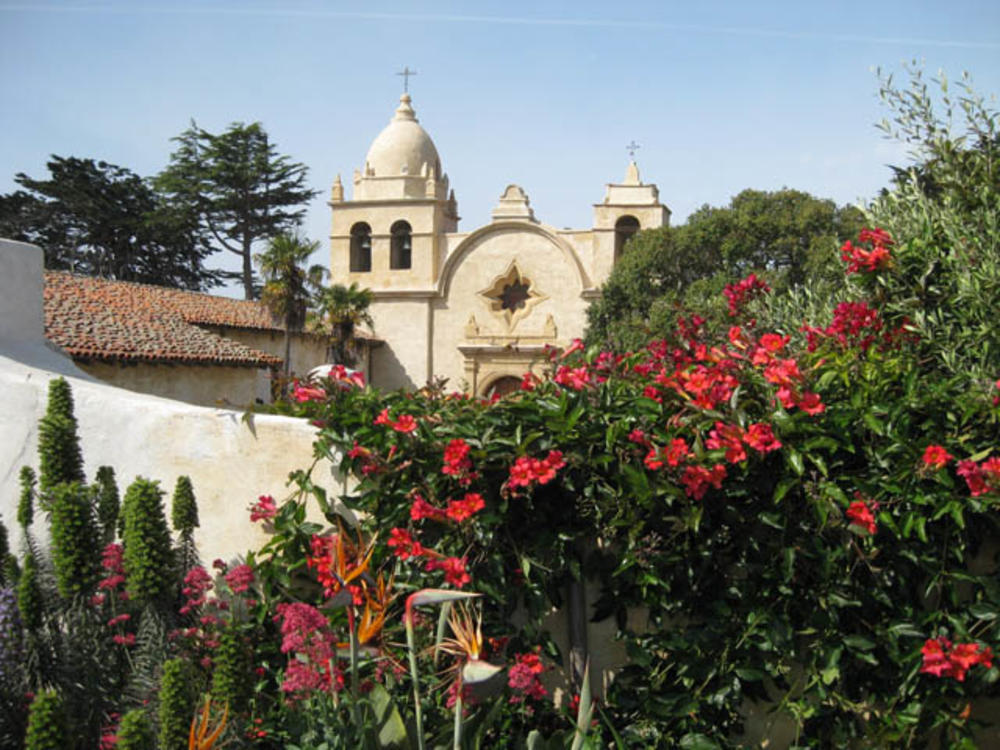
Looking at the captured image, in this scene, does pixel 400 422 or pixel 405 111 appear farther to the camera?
pixel 405 111

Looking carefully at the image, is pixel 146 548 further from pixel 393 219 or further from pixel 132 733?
pixel 393 219

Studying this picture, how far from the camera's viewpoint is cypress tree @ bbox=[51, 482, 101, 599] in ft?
13.0

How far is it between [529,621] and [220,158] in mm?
43773

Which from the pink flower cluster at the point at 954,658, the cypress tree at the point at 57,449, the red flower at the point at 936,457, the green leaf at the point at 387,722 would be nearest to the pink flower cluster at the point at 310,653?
the green leaf at the point at 387,722

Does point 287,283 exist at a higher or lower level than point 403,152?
lower

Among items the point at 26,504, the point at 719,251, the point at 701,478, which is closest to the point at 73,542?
the point at 26,504

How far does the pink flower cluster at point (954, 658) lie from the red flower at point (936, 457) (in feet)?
2.08

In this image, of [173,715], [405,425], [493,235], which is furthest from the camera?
[493,235]

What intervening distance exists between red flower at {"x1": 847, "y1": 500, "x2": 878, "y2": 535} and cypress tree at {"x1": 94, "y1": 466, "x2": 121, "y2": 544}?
3.41 m

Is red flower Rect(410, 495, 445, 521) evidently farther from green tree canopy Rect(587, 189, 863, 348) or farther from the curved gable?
the curved gable

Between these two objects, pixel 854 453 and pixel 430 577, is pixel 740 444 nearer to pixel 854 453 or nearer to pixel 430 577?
pixel 854 453

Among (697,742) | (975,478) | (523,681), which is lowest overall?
(697,742)

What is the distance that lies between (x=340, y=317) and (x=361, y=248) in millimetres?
6852

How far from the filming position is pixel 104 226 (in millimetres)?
41812
